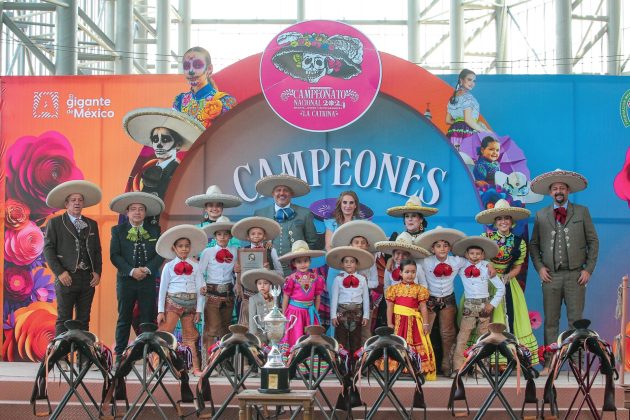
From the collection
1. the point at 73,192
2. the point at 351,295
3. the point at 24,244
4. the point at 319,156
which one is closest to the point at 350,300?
the point at 351,295

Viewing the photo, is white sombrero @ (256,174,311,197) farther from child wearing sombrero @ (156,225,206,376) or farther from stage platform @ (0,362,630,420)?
stage platform @ (0,362,630,420)

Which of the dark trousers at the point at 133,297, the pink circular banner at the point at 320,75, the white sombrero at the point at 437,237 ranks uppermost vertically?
the pink circular banner at the point at 320,75

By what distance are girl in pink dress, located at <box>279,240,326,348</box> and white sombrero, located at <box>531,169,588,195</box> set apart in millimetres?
2336

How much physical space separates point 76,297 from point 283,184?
7.52 ft

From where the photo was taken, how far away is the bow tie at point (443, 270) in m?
9.43

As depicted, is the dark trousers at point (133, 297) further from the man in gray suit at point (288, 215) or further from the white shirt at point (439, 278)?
the white shirt at point (439, 278)

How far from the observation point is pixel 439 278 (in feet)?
31.0

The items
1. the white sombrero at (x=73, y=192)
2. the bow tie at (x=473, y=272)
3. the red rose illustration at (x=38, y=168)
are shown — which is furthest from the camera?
the red rose illustration at (x=38, y=168)

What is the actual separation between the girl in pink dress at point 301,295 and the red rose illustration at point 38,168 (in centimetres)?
300

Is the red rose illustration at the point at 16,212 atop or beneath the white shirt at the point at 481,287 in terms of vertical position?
atop

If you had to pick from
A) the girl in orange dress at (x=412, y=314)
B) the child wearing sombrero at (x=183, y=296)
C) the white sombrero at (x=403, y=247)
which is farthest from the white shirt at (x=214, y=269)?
the girl in orange dress at (x=412, y=314)

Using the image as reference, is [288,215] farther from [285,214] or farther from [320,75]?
[320,75]

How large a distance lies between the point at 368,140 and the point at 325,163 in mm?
524

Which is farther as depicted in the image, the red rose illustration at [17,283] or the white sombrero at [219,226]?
the red rose illustration at [17,283]
